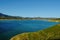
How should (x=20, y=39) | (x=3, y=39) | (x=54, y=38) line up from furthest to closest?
(x=3, y=39) → (x=20, y=39) → (x=54, y=38)

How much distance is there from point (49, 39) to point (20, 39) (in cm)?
699

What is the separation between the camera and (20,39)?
133ft

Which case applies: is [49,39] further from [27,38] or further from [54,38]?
[27,38]

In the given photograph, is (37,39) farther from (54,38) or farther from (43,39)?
(54,38)

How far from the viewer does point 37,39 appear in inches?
1566

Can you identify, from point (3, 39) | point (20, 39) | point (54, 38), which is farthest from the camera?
point (3, 39)

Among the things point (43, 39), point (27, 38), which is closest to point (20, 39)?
point (27, 38)

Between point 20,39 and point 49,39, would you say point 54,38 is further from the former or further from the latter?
point 20,39

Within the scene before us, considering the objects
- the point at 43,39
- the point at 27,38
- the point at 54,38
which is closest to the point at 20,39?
the point at 27,38

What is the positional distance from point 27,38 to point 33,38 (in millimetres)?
1363

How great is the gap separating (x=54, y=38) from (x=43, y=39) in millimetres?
2828

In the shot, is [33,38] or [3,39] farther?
[3,39]

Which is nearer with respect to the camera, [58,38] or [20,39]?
[58,38]

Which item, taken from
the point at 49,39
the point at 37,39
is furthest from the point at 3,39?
the point at 49,39
